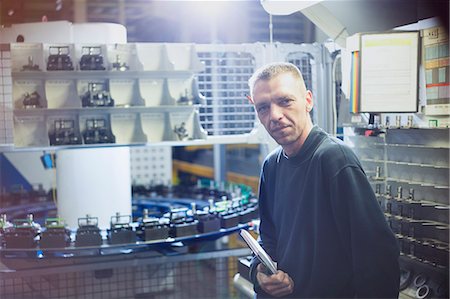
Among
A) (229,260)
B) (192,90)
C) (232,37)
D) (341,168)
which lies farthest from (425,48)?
(232,37)

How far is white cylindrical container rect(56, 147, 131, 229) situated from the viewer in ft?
8.70

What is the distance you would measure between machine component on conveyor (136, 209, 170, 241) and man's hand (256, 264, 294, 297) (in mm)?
757

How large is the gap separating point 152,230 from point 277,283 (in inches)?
33.5

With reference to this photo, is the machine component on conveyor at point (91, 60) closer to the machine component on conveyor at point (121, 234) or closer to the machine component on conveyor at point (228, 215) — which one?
the machine component on conveyor at point (121, 234)

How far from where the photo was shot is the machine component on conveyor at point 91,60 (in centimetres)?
224

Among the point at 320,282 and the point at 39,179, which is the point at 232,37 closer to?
the point at 39,179

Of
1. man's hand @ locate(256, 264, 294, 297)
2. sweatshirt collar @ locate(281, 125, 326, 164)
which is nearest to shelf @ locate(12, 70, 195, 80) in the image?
sweatshirt collar @ locate(281, 125, 326, 164)

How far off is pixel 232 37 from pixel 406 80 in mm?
3695

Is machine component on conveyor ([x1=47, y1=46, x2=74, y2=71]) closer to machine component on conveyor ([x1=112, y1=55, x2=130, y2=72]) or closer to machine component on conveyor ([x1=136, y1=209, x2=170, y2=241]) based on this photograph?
machine component on conveyor ([x1=112, y1=55, x2=130, y2=72])

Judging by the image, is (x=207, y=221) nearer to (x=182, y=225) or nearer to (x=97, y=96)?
(x=182, y=225)

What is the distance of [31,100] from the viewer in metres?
2.19

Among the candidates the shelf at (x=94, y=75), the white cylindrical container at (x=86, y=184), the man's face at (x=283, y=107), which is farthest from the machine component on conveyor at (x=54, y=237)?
the man's face at (x=283, y=107)

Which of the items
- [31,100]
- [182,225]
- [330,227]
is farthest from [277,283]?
[31,100]

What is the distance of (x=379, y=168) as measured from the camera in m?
1.90
